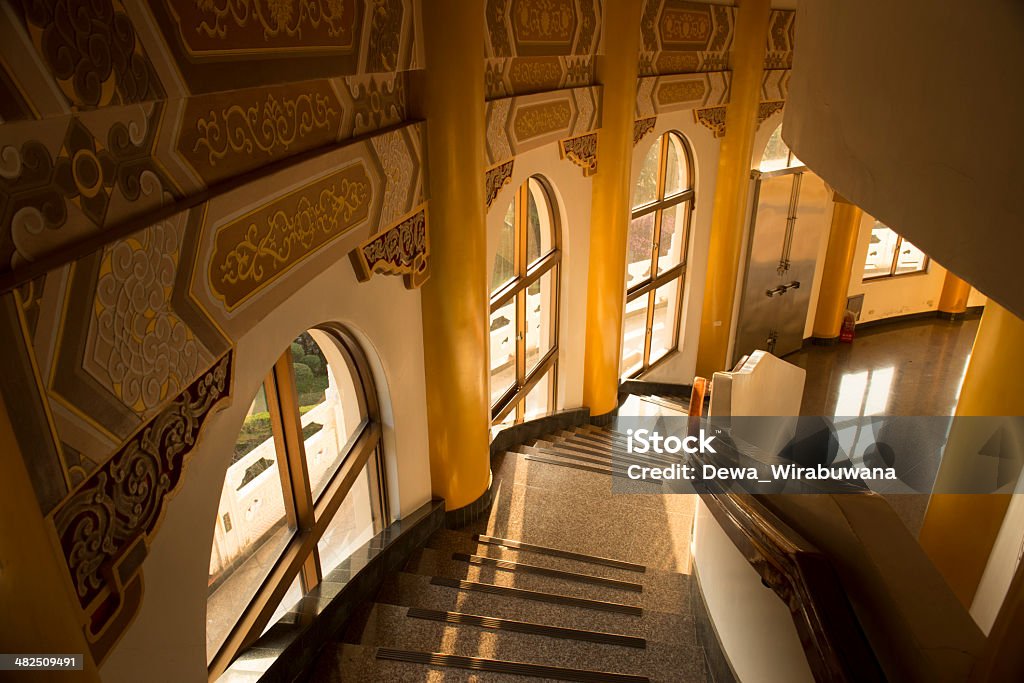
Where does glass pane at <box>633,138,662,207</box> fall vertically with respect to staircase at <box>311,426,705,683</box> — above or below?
above

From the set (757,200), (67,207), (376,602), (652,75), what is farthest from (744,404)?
(757,200)

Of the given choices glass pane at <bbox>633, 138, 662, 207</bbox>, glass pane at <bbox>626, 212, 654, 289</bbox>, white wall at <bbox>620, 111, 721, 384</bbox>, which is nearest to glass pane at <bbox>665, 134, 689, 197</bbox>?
white wall at <bbox>620, 111, 721, 384</bbox>

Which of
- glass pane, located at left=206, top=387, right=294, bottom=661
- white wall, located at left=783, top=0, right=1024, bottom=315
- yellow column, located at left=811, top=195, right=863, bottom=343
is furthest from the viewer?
yellow column, located at left=811, top=195, right=863, bottom=343

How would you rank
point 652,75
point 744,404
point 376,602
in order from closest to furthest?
point 376,602, point 744,404, point 652,75

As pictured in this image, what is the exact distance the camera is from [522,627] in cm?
339

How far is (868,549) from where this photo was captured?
74.1 inches

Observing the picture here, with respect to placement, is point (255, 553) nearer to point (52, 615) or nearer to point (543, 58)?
point (52, 615)

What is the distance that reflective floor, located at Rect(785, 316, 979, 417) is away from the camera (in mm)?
8828

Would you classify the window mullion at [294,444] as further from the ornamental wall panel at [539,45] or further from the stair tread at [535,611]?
the ornamental wall panel at [539,45]

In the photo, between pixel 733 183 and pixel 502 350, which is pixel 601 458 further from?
pixel 733 183

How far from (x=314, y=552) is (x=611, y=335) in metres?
4.22

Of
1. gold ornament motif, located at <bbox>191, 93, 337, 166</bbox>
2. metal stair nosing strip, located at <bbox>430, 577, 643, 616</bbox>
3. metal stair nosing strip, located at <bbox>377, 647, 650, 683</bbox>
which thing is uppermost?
gold ornament motif, located at <bbox>191, 93, 337, 166</bbox>

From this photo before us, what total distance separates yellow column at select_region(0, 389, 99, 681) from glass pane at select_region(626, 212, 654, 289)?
7.19m

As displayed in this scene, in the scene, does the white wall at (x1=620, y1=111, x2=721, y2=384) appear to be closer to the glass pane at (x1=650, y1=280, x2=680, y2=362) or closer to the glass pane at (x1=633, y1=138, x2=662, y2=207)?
the glass pane at (x1=650, y1=280, x2=680, y2=362)
